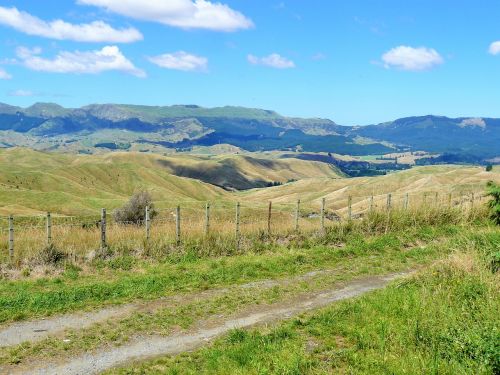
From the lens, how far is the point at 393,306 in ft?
40.6

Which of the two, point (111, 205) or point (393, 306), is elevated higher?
point (393, 306)

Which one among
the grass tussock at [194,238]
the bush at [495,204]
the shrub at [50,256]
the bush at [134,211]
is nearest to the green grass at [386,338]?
the grass tussock at [194,238]

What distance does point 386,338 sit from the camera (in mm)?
10336

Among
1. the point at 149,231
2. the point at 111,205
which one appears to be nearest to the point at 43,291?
the point at 149,231

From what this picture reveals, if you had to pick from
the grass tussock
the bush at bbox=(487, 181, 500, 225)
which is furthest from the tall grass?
the bush at bbox=(487, 181, 500, 225)

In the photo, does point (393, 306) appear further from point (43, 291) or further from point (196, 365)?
point (43, 291)

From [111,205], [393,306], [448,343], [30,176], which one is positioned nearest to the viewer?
[448,343]

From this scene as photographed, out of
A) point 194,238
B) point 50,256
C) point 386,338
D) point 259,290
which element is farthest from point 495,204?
point 50,256

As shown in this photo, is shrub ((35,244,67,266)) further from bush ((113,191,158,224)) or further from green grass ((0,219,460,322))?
bush ((113,191,158,224))

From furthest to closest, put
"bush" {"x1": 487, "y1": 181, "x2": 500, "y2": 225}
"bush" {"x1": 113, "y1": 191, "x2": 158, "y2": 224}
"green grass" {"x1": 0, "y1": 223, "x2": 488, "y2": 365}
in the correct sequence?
"bush" {"x1": 113, "y1": 191, "x2": 158, "y2": 224} → "bush" {"x1": 487, "y1": 181, "x2": 500, "y2": 225} → "green grass" {"x1": 0, "y1": 223, "x2": 488, "y2": 365}

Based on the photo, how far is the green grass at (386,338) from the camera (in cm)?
895

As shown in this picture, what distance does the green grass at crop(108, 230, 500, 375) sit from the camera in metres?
8.95

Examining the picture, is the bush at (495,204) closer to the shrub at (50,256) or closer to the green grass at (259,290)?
the green grass at (259,290)

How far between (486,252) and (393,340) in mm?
7651
